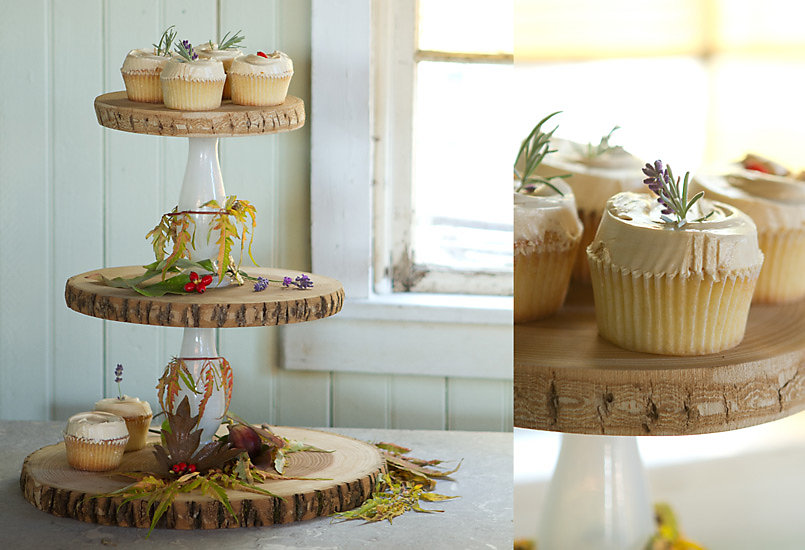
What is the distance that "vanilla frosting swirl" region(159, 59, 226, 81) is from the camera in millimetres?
986

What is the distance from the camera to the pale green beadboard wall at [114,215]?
1.40 metres

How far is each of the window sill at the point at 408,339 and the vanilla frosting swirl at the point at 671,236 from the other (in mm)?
1154

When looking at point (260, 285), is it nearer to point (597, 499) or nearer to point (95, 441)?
point (95, 441)

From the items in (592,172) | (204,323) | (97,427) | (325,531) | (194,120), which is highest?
(194,120)

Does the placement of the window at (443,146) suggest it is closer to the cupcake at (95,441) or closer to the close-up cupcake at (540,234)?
the cupcake at (95,441)

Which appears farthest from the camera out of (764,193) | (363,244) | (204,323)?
(363,244)

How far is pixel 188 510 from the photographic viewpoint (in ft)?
3.22

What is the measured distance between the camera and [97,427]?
1.06 metres

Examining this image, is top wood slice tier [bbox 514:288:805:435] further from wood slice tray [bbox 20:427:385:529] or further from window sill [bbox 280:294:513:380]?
window sill [bbox 280:294:513:380]

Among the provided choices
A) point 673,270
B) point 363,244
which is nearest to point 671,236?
point 673,270

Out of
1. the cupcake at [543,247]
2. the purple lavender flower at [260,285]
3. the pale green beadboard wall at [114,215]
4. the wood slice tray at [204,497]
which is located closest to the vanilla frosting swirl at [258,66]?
the purple lavender flower at [260,285]

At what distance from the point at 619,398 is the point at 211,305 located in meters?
0.77

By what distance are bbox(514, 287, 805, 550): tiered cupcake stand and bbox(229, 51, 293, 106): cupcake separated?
2.72 ft

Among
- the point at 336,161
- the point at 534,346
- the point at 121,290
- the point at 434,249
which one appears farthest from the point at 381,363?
the point at 534,346
